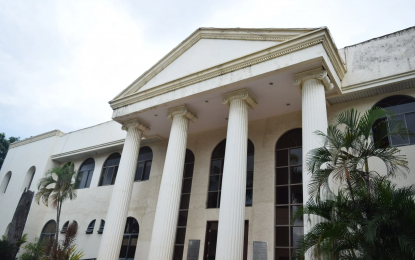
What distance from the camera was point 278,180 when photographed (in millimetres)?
13969

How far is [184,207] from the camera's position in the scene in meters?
16.4

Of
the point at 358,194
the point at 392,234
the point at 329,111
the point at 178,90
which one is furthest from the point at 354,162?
the point at 178,90

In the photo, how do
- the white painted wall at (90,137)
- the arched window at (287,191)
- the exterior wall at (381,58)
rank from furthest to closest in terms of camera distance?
the white painted wall at (90,137) < the arched window at (287,191) < the exterior wall at (381,58)

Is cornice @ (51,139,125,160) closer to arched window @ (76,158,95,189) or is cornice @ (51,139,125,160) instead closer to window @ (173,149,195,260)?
arched window @ (76,158,95,189)

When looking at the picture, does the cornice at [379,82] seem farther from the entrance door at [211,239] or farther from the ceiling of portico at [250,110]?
the entrance door at [211,239]

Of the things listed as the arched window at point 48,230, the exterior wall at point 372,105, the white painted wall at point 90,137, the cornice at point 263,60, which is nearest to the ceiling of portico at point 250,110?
the cornice at point 263,60

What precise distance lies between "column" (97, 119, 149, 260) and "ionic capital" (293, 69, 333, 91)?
27.8ft

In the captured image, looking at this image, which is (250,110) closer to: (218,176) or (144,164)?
(218,176)

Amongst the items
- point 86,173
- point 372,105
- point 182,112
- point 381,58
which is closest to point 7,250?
point 86,173

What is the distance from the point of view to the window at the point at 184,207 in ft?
50.3

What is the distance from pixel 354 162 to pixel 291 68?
518cm

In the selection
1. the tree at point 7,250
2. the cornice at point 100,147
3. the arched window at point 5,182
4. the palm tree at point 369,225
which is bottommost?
the tree at point 7,250

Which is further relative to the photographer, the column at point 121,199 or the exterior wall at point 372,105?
the column at point 121,199

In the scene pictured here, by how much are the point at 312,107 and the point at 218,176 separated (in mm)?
6851
